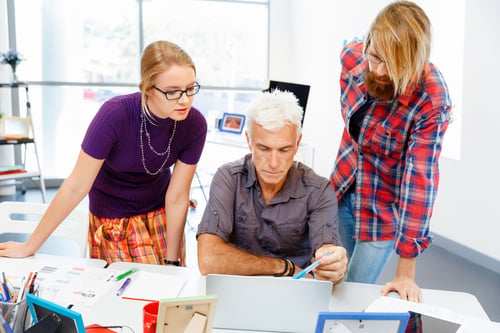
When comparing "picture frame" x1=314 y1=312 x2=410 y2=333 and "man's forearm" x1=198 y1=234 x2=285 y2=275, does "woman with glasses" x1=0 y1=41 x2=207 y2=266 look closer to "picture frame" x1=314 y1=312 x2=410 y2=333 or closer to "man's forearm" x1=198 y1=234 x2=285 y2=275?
"man's forearm" x1=198 y1=234 x2=285 y2=275

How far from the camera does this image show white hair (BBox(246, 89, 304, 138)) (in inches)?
64.1

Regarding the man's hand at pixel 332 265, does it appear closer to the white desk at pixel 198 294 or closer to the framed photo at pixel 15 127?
the white desk at pixel 198 294

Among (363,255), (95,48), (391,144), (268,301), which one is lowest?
(363,255)

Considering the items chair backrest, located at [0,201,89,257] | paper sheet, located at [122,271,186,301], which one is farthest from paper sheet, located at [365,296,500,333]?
chair backrest, located at [0,201,89,257]

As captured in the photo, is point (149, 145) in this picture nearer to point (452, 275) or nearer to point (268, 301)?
point (268, 301)

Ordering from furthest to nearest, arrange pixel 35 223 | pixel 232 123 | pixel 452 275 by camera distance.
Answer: pixel 232 123 < pixel 452 275 < pixel 35 223

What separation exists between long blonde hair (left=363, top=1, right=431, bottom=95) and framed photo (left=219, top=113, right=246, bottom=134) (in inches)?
113

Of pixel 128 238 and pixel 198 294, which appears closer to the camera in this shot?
pixel 198 294

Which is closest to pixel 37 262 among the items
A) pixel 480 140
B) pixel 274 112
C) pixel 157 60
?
pixel 157 60

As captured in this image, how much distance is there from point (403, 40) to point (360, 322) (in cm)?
92

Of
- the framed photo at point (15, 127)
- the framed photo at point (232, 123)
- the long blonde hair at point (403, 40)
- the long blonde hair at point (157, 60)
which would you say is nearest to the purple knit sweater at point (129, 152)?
the long blonde hair at point (157, 60)

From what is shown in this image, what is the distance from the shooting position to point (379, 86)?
1.70 m

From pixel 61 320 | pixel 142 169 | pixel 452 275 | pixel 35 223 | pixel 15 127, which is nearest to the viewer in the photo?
pixel 61 320

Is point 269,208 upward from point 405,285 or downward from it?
upward
